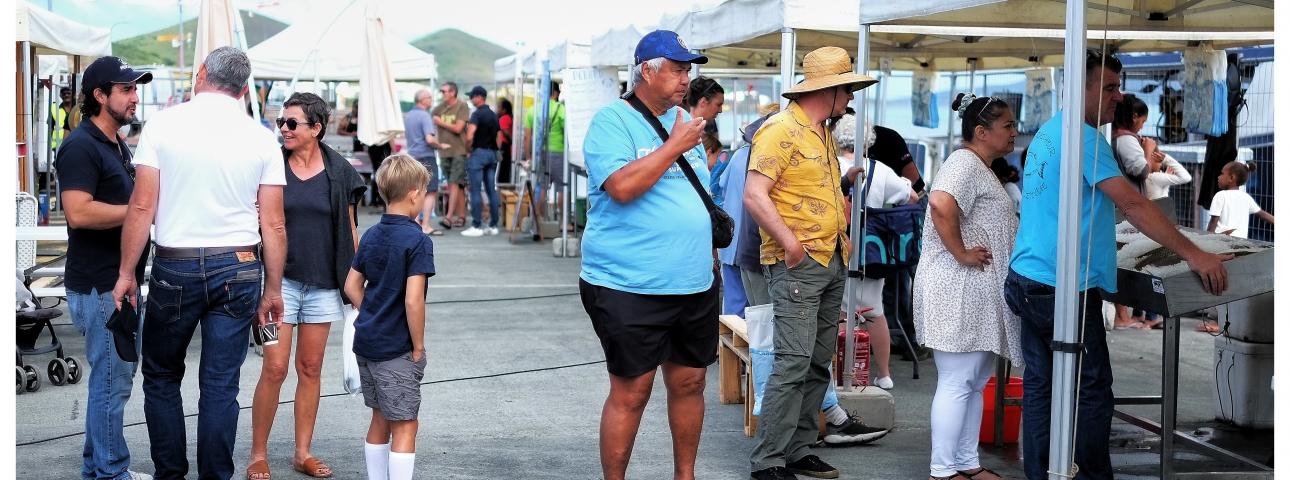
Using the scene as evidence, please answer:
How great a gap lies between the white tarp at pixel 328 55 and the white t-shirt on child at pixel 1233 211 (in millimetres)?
13205

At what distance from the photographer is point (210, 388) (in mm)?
4457

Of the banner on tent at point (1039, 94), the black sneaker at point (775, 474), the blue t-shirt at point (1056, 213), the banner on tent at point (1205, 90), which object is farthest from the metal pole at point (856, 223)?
the banner on tent at point (1039, 94)

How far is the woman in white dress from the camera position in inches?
189

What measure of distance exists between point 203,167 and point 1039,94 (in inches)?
397

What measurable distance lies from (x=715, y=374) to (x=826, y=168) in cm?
285

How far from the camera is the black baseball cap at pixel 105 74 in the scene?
14.9 ft

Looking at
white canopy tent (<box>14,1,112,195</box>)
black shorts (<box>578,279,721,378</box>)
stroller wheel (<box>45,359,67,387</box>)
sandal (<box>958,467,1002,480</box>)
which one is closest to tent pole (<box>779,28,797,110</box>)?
sandal (<box>958,467,1002,480</box>)

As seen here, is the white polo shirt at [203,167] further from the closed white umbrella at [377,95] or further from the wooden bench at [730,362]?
the closed white umbrella at [377,95]

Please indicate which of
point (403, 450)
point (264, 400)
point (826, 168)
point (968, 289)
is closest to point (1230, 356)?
point (968, 289)

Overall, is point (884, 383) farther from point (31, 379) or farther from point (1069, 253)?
point (31, 379)

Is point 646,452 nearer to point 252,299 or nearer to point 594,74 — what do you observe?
point 252,299

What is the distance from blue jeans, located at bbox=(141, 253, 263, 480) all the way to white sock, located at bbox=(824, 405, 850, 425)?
2.64 metres

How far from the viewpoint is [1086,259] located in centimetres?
440

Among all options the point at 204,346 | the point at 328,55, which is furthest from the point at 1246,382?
the point at 328,55
